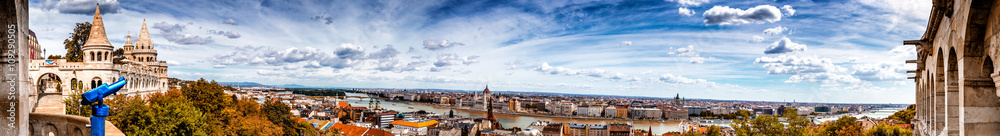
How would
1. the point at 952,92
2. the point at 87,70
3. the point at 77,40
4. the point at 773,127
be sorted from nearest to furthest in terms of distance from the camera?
the point at 952,92
the point at 773,127
the point at 87,70
the point at 77,40

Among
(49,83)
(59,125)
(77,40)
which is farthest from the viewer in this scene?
(77,40)

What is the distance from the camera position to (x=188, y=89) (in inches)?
586

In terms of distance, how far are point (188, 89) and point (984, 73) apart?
50.6 feet

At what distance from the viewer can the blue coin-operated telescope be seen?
3.35 metres

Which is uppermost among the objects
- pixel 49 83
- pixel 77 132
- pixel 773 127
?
pixel 49 83

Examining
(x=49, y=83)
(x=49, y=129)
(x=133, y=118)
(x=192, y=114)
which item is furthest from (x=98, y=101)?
(x=49, y=83)

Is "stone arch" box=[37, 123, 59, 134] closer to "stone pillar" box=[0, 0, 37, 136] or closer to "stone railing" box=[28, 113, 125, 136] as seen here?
"stone railing" box=[28, 113, 125, 136]

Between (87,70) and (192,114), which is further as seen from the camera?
(87,70)

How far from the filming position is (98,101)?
3426 mm

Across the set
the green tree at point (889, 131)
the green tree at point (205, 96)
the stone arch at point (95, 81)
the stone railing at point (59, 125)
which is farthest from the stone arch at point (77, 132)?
the green tree at point (889, 131)

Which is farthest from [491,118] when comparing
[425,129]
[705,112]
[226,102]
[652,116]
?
[226,102]

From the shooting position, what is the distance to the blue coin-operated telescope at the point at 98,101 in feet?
11.0

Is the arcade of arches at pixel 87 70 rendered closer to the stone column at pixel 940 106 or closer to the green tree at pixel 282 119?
the green tree at pixel 282 119

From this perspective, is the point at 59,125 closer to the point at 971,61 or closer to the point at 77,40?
the point at 971,61
